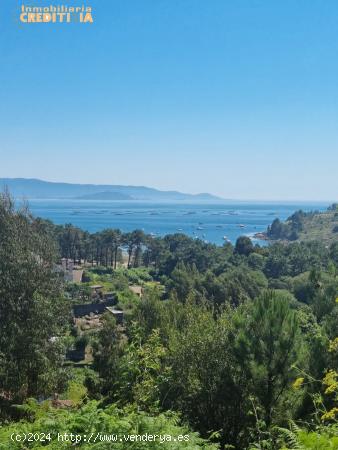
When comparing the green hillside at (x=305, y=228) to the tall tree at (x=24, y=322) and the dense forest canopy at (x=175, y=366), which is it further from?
the tall tree at (x=24, y=322)

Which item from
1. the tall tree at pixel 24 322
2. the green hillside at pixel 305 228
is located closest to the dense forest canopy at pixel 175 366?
the tall tree at pixel 24 322

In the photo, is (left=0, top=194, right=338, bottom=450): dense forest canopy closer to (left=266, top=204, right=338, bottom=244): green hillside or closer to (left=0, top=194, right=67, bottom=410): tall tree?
(left=0, top=194, right=67, bottom=410): tall tree

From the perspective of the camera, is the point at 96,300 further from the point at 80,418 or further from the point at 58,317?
the point at 80,418

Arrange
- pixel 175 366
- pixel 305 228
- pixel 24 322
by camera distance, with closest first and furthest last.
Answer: pixel 175 366 < pixel 24 322 < pixel 305 228

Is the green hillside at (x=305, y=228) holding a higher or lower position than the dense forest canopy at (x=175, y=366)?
lower

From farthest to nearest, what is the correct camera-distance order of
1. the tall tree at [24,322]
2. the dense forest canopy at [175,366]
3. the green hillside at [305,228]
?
1. the green hillside at [305,228]
2. the tall tree at [24,322]
3. the dense forest canopy at [175,366]

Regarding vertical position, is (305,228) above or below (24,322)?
below

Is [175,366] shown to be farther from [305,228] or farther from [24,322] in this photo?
[305,228]

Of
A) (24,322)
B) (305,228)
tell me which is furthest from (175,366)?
(305,228)

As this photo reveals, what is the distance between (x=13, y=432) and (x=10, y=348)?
6.76 m

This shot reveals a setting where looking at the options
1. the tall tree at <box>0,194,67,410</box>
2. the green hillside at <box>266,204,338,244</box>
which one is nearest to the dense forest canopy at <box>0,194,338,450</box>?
the tall tree at <box>0,194,67,410</box>

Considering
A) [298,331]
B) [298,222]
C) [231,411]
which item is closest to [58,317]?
[231,411]

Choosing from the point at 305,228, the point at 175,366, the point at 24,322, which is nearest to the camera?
the point at 175,366

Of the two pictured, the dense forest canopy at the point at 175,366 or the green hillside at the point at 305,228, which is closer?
the dense forest canopy at the point at 175,366
